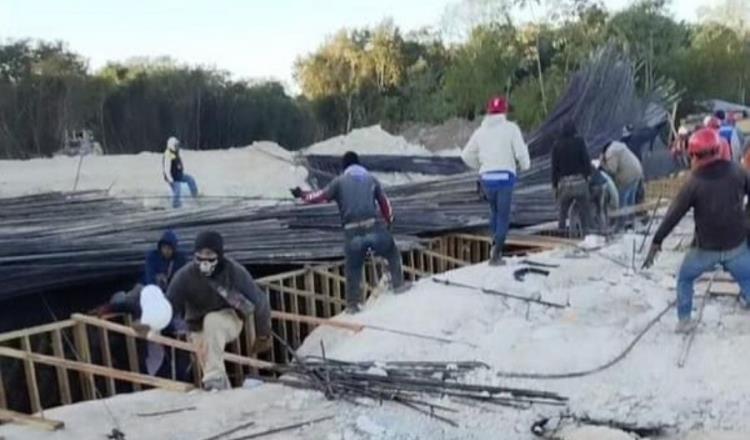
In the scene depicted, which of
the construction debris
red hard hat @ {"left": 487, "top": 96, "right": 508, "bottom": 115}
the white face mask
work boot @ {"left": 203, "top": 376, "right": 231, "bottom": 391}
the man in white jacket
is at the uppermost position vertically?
red hard hat @ {"left": 487, "top": 96, "right": 508, "bottom": 115}

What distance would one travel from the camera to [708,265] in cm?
593

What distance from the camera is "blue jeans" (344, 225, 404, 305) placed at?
24.7ft

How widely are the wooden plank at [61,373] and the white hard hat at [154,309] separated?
1948 millimetres

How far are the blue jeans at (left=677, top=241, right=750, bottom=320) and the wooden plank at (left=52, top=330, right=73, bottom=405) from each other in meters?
4.93

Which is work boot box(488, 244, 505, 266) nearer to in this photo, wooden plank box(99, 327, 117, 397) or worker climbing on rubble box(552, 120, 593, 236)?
worker climbing on rubble box(552, 120, 593, 236)

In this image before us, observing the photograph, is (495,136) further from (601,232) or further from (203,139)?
(203,139)

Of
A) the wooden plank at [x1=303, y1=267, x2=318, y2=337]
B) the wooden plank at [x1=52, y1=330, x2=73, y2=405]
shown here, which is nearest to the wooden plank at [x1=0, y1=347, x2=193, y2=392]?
the wooden plank at [x1=52, y1=330, x2=73, y2=405]

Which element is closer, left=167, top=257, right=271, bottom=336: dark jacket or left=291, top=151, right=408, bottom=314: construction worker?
left=167, top=257, right=271, bottom=336: dark jacket

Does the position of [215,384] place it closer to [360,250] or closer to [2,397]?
[360,250]

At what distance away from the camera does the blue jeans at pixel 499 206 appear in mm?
8086

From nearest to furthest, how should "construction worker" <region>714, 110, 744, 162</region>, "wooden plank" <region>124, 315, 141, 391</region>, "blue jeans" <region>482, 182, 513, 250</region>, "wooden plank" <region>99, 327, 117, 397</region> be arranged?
"wooden plank" <region>99, 327, 117, 397</region>
"wooden plank" <region>124, 315, 141, 391</region>
"blue jeans" <region>482, 182, 513, 250</region>
"construction worker" <region>714, 110, 744, 162</region>

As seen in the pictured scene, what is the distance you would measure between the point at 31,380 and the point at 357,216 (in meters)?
3.02

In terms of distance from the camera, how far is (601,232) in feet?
33.6

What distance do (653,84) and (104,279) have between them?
759 inches
